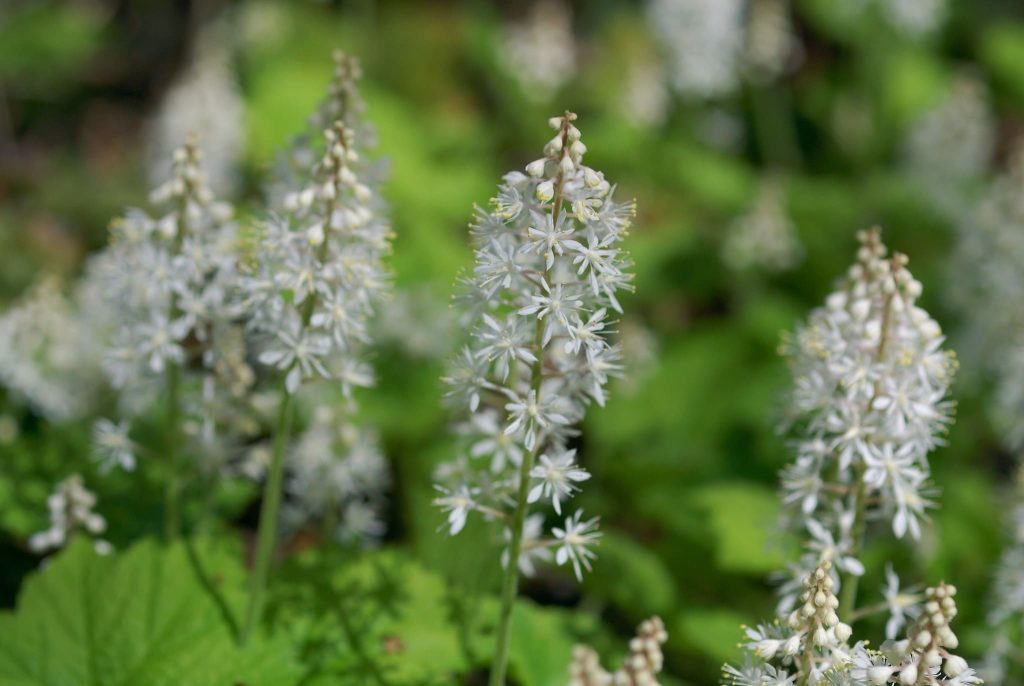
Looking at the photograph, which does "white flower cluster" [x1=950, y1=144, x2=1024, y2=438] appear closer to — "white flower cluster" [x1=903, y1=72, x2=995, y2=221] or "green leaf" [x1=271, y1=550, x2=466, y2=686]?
"white flower cluster" [x1=903, y1=72, x2=995, y2=221]

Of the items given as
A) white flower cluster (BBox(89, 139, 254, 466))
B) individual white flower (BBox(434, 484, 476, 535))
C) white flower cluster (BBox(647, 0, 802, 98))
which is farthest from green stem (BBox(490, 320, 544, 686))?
white flower cluster (BBox(647, 0, 802, 98))

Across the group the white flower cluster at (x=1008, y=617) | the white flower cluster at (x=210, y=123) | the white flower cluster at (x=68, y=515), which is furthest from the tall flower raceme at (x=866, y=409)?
the white flower cluster at (x=210, y=123)

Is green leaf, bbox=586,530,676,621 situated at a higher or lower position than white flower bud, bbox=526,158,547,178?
lower

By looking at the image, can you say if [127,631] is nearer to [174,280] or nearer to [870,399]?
[174,280]

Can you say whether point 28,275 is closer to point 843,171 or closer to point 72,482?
point 72,482

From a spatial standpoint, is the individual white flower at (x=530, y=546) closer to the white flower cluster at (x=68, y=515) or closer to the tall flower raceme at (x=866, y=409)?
the tall flower raceme at (x=866, y=409)

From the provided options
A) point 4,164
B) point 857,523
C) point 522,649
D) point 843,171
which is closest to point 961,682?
point 857,523

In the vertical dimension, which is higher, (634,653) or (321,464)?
(321,464)
